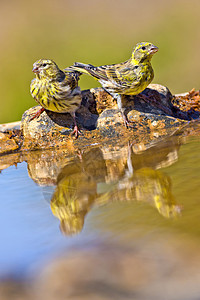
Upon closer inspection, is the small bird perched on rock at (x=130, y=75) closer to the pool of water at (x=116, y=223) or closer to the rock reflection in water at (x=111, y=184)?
the rock reflection in water at (x=111, y=184)

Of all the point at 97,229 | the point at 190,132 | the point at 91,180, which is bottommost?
the point at 190,132

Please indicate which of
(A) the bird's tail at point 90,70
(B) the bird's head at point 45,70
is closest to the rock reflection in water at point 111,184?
(B) the bird's head at point 45,70

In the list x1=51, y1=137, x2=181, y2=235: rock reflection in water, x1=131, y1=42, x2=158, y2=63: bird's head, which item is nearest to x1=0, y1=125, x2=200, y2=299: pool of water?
x1=51, y1=137, x2=181, y2=235: rock reflection in water

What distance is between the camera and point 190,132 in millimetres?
4059

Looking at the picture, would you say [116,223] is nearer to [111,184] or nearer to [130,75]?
[111,184]

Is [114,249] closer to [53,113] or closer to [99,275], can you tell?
[99,275]

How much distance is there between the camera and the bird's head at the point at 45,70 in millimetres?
4422

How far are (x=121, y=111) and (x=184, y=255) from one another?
3422 millimetres

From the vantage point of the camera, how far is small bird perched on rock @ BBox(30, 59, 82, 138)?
4.35 metres

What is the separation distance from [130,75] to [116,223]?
10.1 feet

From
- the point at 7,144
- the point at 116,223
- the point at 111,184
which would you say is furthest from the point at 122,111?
the point at 116,223

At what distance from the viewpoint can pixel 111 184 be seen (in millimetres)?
2504

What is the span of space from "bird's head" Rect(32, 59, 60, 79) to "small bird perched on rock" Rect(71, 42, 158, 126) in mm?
517

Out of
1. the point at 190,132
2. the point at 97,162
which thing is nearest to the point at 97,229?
the point at 97,162
